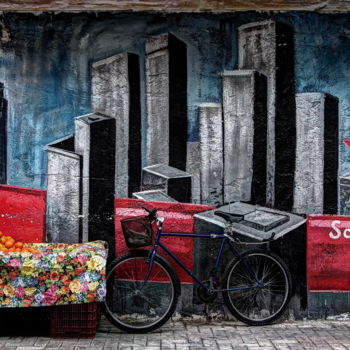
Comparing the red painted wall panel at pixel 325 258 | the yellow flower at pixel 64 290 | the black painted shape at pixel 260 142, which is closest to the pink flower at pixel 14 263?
the yellow flower at pixel 64 290

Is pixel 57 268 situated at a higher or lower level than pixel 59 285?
higher

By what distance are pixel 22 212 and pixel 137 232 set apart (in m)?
1.41

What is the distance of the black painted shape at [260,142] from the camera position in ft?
22.3

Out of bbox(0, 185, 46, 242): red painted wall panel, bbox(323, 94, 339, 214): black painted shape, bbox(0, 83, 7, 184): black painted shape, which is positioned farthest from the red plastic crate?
bbox(323, 94, 339, 214): black painted shape

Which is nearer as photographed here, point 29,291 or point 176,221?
point 29,291

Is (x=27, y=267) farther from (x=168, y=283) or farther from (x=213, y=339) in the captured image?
(x=213, y=339)

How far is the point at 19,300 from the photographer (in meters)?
5.73

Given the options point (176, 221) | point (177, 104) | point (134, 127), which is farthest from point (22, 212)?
point (177, 104)

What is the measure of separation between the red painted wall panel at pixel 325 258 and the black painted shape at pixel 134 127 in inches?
79.4

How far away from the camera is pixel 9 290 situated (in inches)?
225

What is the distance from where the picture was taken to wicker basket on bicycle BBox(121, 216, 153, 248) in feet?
20.4

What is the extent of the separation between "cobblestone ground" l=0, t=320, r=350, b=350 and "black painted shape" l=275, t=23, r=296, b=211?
4.53 ft

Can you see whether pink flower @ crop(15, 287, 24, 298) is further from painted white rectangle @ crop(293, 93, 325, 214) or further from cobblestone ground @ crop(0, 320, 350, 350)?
painted white rectangle @ crop(293, 93, 325, 214)

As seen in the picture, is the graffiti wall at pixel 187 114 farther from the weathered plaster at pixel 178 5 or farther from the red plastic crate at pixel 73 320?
the red plastic crate at pixel 73 320
